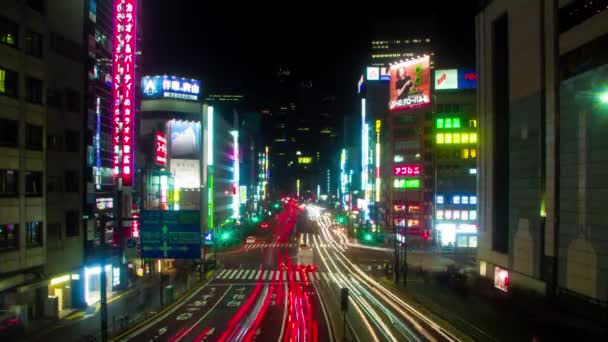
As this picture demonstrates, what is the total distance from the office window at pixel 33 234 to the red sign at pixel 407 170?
247ft

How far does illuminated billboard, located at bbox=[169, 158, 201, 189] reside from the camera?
87.9 m

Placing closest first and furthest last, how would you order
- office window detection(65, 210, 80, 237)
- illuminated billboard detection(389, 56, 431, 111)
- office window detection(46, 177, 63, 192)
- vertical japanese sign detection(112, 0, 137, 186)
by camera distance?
1. office window detection(46, 177, 63, 192)
2. office window detection(65, 210, 80, 237)
3. vertical japanese sign detection(112, 0, 137, 186)
4. illuminated billboard detection(389, 56, 431, 111)

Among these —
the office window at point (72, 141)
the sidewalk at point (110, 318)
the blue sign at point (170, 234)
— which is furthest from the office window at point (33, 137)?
the blue sign at point (170, 234)

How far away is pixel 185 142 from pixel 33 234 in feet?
179

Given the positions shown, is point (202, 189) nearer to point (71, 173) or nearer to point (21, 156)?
point (71, 173)

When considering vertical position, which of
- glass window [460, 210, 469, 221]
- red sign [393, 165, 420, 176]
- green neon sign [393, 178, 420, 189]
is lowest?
glass window [460, 210, 469, 221]

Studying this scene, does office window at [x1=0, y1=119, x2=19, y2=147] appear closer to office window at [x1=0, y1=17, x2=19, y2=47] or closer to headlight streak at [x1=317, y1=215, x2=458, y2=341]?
office window at [x1=0, y1=17, x2=19, y2=47]

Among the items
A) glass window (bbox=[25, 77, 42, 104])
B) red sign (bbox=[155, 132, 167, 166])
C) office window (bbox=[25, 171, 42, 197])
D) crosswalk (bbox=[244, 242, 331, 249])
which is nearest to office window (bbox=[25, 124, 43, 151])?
office window (bbox=[25, 171, 42, 197])

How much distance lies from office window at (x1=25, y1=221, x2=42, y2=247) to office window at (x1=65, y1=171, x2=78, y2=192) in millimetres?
4499

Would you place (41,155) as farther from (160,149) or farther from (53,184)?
(160,149)

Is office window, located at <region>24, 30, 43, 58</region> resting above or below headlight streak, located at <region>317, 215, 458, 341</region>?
above

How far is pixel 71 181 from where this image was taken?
39344mm

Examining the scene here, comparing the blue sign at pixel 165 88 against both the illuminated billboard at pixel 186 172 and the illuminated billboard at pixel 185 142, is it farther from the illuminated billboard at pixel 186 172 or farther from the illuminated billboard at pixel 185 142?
the illuminated billboard at pixel 186 172

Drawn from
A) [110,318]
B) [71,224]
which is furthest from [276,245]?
[110,318]
